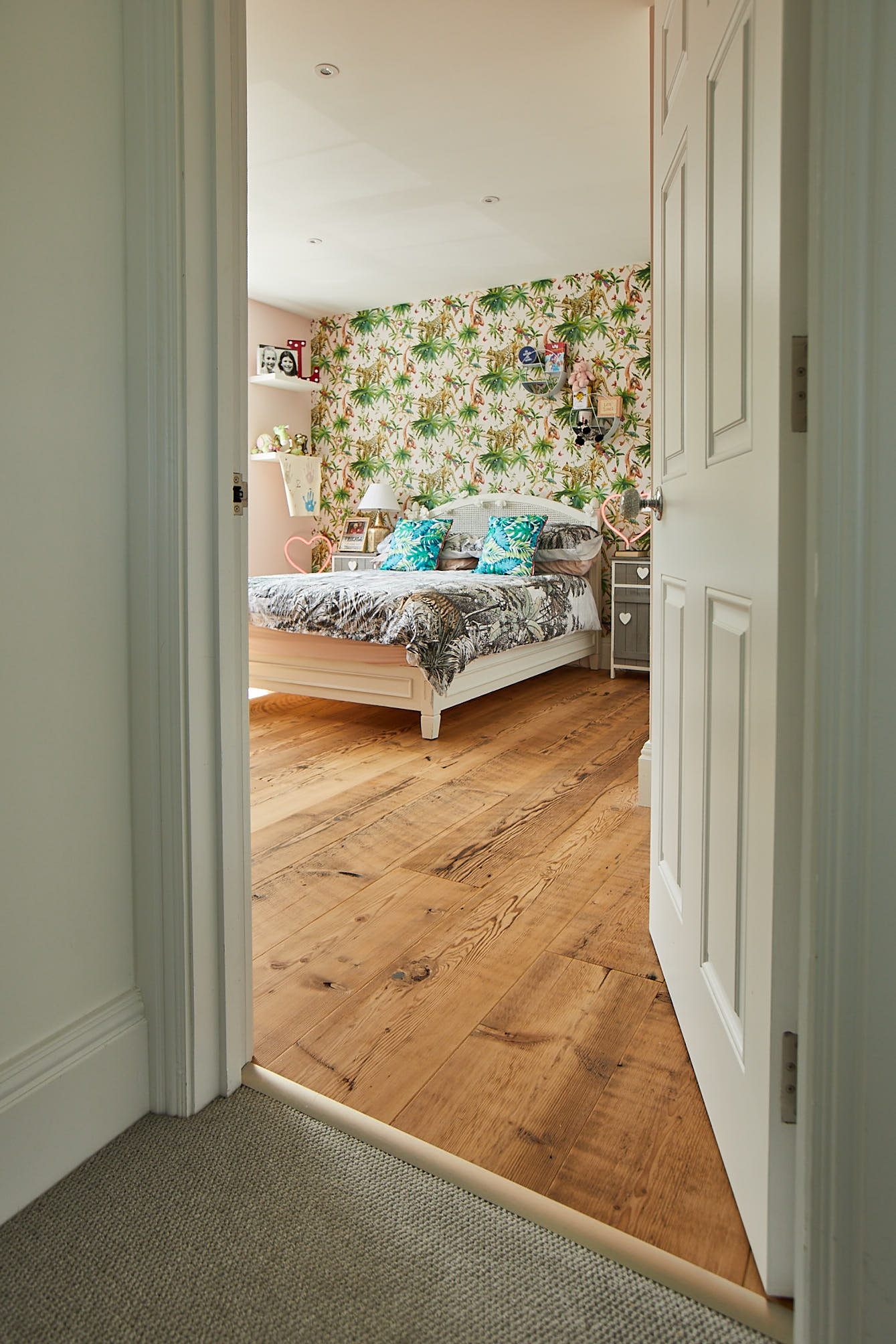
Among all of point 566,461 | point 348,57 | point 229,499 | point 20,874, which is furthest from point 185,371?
point 566,461

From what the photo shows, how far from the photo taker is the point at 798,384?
827 mm

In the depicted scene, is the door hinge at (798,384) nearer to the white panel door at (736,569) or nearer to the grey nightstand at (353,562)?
the white panel door at (736,569)

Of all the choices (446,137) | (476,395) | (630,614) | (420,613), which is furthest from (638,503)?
(476,395)

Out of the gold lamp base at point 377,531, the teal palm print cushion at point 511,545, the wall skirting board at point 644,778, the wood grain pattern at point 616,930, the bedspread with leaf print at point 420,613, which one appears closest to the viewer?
the wood grain pattern at point 616,930

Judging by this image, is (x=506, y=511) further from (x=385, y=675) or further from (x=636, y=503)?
(x=636, y=503)

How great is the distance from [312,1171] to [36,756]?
654 mm

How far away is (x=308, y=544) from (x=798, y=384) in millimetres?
6072

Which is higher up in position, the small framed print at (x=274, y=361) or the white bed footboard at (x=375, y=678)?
the small framed print at (x=274, y=361)

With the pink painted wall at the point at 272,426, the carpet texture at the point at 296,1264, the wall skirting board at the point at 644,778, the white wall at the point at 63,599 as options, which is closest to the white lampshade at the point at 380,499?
the pink painted wall at the point at 272,426

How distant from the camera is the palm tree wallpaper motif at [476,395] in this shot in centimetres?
541

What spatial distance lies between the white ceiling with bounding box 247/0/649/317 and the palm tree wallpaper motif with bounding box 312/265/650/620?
32 centimetres

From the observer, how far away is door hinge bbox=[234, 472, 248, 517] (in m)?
1.26

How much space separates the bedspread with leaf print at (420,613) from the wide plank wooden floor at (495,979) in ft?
1.95

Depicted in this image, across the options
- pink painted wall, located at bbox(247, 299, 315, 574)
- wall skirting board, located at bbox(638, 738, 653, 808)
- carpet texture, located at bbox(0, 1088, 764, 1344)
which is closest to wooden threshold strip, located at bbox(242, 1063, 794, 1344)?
carpet texture, located at bbox(0, 1088, 764, 1344)
